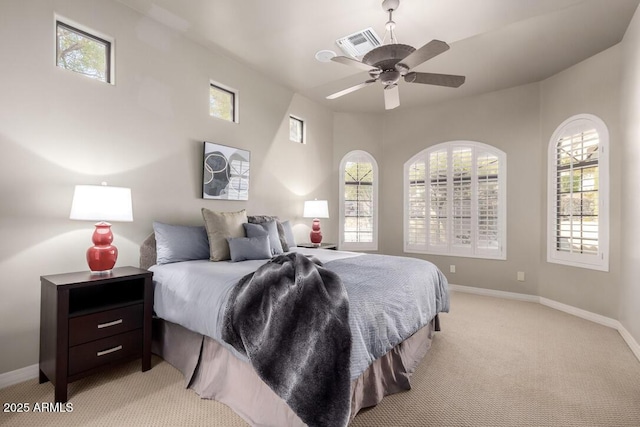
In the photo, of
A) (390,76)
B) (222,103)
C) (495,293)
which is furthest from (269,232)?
(495,293)

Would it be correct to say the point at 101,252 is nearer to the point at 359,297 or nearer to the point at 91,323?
the point at 91,323

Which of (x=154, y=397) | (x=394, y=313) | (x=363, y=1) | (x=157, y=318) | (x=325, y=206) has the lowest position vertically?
(x=154, y=397)

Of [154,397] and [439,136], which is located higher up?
[439,136]

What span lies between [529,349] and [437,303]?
37.9 inches

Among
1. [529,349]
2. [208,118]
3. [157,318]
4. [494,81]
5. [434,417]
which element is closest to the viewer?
[434,417]

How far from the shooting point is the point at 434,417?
191 cm

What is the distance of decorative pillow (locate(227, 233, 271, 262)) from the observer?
9.68 feet

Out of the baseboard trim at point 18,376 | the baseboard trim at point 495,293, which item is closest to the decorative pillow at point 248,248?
the baseboard trim at point 18,376

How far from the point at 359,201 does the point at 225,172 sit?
2803 mm

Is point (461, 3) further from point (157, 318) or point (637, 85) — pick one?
point (157, 318)

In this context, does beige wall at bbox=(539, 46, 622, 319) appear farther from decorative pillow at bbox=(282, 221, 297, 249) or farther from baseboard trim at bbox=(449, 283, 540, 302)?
decorative pillow at bbox=(282, 221, 297, 249)

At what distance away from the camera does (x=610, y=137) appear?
358cm

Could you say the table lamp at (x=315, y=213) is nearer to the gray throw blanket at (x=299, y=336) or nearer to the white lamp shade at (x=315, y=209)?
the white lamp shade at (x=315, y=209)

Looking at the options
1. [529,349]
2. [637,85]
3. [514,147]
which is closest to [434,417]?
[529,349]
